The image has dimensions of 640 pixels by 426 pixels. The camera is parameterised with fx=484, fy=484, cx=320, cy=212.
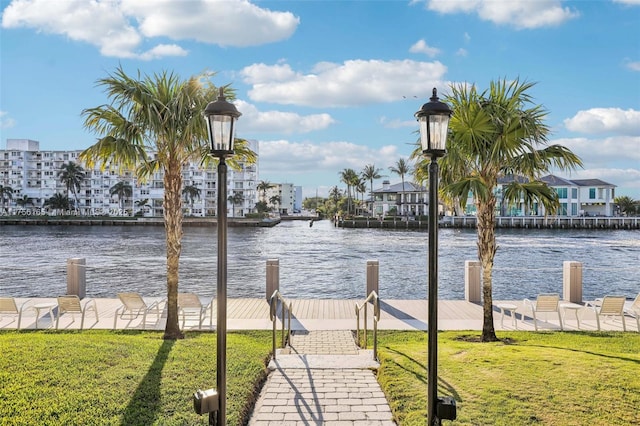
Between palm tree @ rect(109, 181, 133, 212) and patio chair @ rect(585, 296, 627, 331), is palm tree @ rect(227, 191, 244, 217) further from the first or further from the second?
patio chair @ rect(585, 296, 627, 331)

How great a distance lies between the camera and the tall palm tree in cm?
12344

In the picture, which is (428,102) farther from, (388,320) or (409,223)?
(409,223)

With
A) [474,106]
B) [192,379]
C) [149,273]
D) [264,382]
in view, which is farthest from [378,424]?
[149,273]

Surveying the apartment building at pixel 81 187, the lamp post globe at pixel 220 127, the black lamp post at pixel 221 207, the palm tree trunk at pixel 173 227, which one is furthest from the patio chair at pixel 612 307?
the apartment building at pixel 81 187

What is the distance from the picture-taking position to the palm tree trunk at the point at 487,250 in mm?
10545

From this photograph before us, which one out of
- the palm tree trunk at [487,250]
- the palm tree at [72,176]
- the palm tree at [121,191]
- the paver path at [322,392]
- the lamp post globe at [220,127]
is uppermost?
the palm tree at [72,176]

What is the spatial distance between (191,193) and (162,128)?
387 feet

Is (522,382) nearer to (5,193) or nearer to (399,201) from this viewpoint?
(399,201)

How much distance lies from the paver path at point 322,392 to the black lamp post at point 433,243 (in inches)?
Result: 36.6

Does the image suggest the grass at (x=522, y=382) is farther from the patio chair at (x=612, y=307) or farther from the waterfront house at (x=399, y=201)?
the waterfront house at (x=399, y=201)

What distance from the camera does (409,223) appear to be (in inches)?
4247

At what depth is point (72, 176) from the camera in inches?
5022

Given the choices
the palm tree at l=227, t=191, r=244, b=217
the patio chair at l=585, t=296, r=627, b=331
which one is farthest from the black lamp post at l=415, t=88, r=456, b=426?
the palm tree at l=227, t=191, r=244, b=217

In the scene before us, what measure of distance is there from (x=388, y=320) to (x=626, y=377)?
6.77 m
